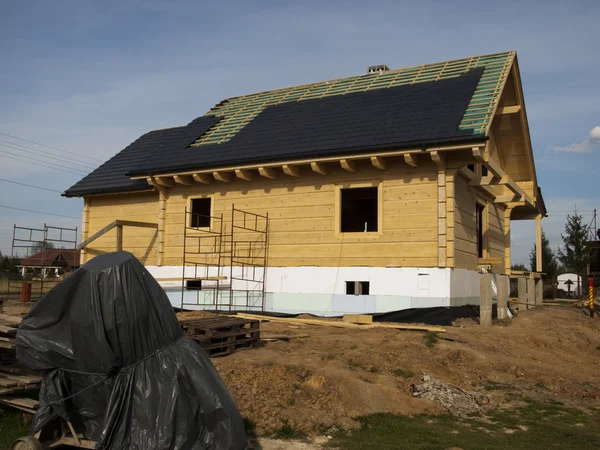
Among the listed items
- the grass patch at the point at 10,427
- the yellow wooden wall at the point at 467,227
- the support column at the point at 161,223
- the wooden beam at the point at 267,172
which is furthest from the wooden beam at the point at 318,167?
the grass patch at the point at 10,427

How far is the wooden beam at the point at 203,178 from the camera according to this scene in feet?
55.6

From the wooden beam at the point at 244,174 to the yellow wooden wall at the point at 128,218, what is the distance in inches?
168

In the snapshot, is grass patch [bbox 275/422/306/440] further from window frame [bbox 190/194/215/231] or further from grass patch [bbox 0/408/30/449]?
window frame [bbox 190/194/215/231]

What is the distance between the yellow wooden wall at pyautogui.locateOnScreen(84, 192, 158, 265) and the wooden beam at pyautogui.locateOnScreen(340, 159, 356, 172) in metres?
7.45

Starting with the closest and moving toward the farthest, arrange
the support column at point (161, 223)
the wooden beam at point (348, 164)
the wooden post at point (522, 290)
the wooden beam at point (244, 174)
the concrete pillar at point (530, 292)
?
1. the wooden beam at point (348, 164)
2. the wooden beam at point (244, 174)
3. the support column at point (161, 223)
4. the wooden post at point (522, 290)
5. the concrete pillar at point (530, 292)

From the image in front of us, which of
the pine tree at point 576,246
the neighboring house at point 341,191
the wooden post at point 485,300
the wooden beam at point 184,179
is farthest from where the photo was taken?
the pine tree at point 576,246

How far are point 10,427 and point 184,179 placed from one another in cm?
1146

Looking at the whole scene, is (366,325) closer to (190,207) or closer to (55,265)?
(190,207)

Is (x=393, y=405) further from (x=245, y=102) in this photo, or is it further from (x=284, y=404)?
(x=245, y=102)

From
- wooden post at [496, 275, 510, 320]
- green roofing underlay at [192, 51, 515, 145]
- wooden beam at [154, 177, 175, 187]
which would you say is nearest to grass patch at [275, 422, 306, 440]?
green roofing underlay at [192, 51, 515, 145]

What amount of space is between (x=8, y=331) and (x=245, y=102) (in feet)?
52.4

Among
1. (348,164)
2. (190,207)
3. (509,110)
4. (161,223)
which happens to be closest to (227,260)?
(190,207)

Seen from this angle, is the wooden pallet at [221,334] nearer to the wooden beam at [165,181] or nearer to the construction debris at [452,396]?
the construction debris at [452,396]

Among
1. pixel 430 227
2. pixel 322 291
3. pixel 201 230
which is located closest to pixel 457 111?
pixel 430 227
